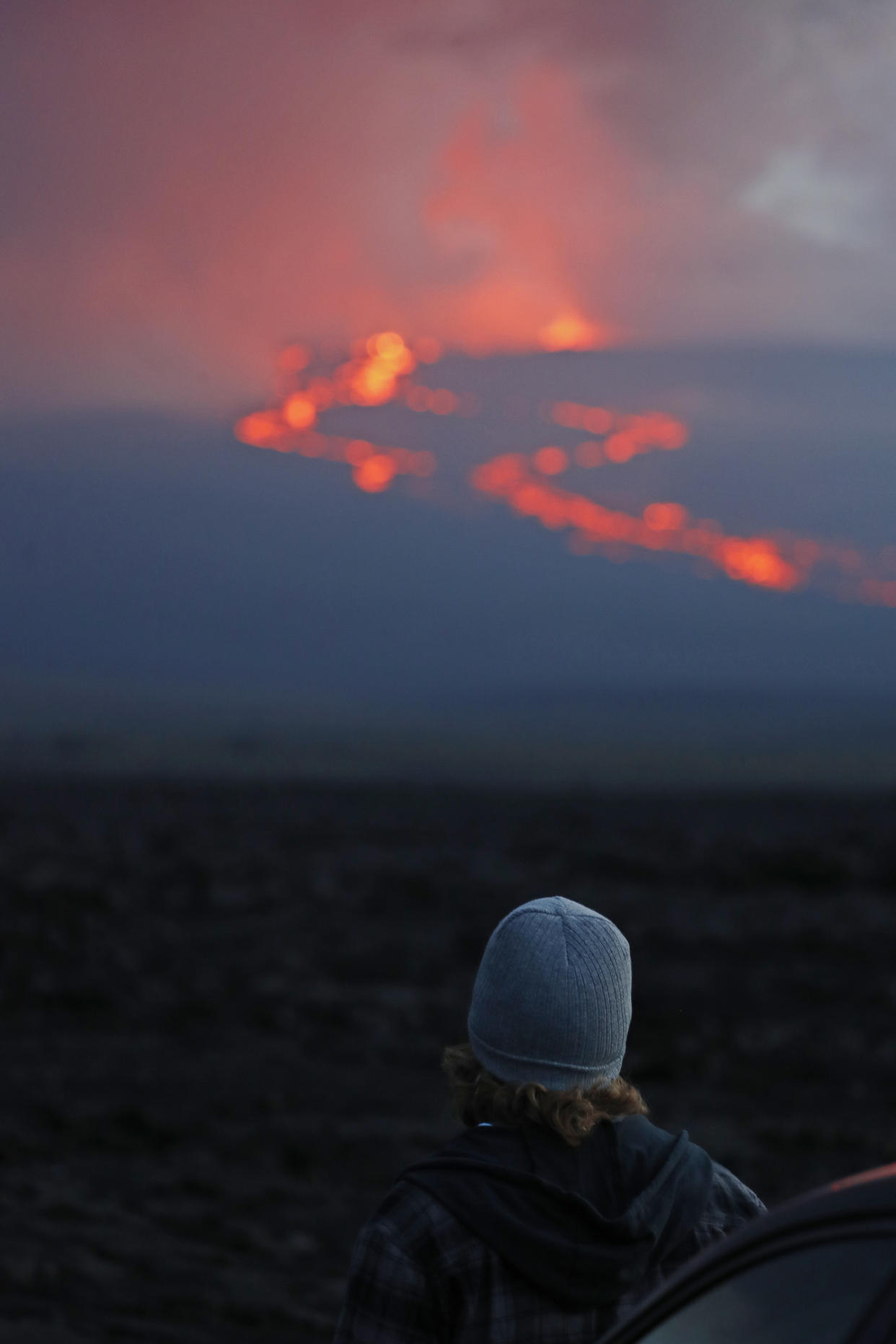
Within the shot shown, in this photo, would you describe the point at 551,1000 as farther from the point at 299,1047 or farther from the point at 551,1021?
the point at 299,1047

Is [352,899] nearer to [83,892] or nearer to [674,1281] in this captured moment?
[83,892]

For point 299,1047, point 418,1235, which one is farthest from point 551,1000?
point 299,1047

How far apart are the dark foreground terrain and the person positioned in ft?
17.3

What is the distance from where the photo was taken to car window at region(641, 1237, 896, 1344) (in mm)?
1646

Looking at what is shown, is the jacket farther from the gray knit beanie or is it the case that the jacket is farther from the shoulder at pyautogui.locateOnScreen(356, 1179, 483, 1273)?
the gray knit beanie

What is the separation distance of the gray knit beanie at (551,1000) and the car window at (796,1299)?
22.5 inches

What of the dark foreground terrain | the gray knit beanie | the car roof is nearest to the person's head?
the gray knit beanie

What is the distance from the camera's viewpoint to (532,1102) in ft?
8.15

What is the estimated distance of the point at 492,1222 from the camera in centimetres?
234

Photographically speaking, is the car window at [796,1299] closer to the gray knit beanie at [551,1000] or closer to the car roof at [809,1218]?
the car roof at [809,1218]

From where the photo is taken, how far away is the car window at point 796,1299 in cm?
165

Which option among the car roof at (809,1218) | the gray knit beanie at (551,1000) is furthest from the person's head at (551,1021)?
the car roof at (809,1218)

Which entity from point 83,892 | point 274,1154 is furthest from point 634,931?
point 274,1154

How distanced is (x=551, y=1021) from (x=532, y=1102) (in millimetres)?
125
